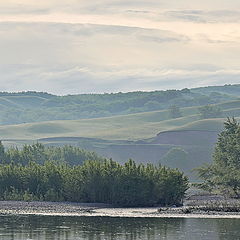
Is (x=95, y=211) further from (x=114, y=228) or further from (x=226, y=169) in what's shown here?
(x=226, y=169)

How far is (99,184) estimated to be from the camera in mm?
125625

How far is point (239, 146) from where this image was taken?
469 ft

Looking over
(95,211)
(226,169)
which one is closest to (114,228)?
(95,211)

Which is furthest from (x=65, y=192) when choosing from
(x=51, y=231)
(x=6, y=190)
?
(x=51, y=231)

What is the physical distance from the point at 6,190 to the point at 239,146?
3709cm

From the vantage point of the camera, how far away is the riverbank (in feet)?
363

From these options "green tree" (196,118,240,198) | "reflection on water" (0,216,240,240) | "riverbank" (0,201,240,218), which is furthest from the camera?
"green tree" (196,118,240,198)

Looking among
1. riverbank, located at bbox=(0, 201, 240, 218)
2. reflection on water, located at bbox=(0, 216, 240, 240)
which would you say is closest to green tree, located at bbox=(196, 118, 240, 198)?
riverbank, located at bbox=(0, 201, 240, 218)

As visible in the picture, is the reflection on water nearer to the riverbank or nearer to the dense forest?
the riverbank


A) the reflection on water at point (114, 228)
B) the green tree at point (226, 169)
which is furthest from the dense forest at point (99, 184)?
the reflection on water at point (114, 228)

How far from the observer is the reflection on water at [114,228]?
89375 mm

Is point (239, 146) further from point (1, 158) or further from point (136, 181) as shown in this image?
point (1, 158)

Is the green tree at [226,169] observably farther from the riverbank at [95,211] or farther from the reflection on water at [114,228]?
the reflection on water at [114,228]

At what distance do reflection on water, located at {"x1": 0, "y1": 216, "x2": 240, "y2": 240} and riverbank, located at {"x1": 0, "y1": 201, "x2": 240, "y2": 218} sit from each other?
4916mm
